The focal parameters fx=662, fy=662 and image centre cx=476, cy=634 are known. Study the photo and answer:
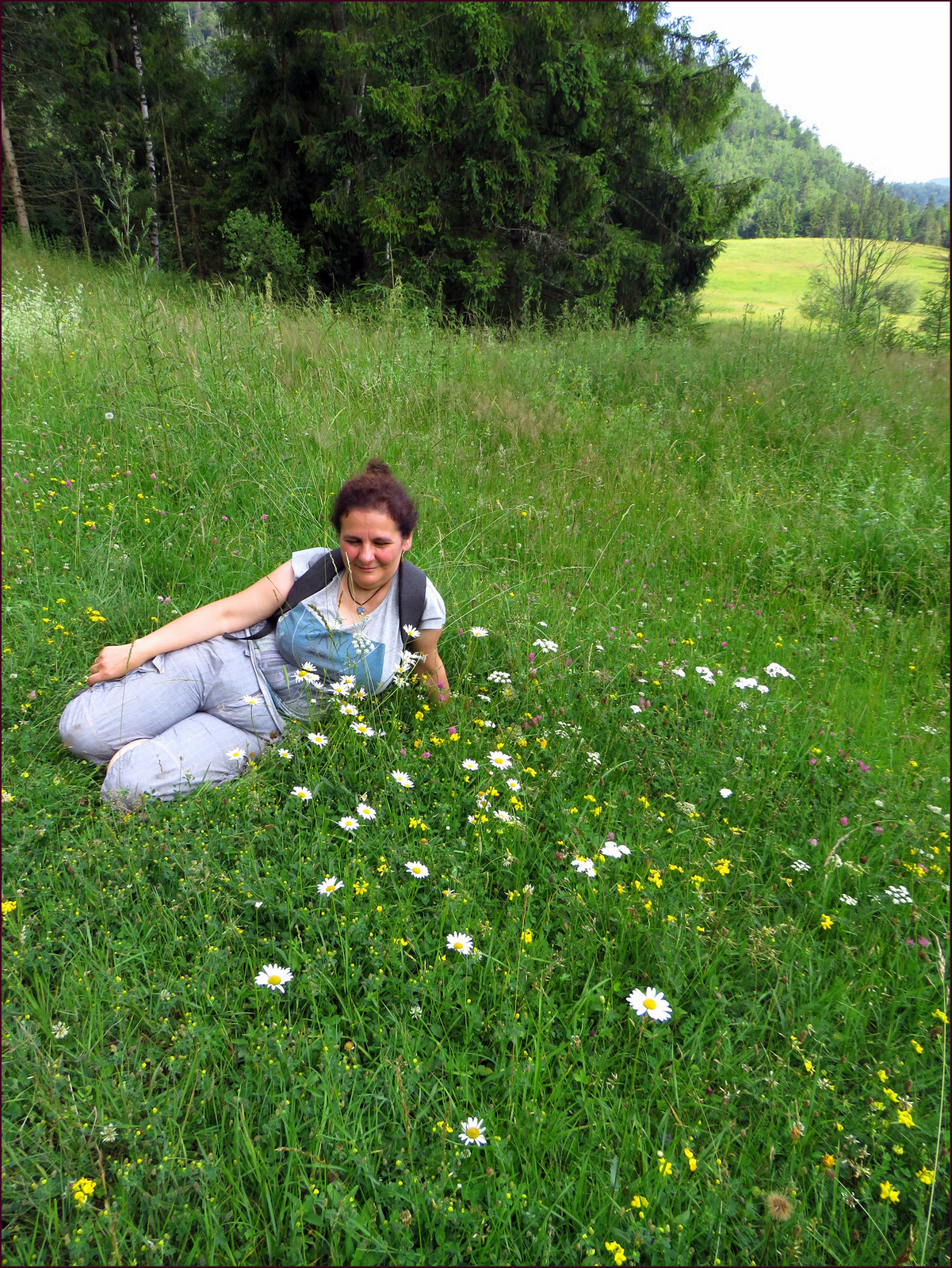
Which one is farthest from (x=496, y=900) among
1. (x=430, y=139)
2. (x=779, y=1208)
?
(x=430, y=139)

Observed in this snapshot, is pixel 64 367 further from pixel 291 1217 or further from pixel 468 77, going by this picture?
pixel 468 77

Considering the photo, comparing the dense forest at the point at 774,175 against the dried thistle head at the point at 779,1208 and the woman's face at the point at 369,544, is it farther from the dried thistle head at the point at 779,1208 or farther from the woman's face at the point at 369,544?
the dried thistle head at the point at 779,1208

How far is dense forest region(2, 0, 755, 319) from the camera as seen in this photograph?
1128 cm

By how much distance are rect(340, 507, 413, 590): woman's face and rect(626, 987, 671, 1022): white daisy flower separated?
1.71 meters

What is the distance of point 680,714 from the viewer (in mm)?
3035

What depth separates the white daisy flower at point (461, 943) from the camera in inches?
73.2

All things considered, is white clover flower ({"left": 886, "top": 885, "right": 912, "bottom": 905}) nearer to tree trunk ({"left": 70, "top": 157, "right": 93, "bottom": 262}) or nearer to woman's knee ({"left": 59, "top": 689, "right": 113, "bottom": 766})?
woman's knee ({"left": 59, "top": 689, "right": 113, "bottom": 766})

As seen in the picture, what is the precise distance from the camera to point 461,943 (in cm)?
188

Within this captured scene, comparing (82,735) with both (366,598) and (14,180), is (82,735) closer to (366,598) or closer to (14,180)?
(366,598)

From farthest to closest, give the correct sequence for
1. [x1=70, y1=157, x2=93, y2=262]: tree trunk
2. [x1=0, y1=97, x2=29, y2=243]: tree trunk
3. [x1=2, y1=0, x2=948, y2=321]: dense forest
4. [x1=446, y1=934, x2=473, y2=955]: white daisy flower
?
[x1=2, y1=0, x2=948, y2=321]: dense forest, [x1=70, y1=157, x2=93, y2=262]: tree trunk, [x1=0, y1=97, x2=29, y2=243]: tree trunk, [x1=446, y1=934, x2=473, y2=955]: white daisy flower

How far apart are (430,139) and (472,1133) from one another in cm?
1422

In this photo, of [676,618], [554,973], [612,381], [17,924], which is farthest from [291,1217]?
[612,381]

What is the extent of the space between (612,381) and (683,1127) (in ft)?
23.5

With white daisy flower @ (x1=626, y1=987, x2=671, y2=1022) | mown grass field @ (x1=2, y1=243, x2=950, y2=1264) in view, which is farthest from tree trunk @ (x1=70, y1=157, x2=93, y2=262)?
white daisy flower @ (x1=626, y1=987, x2=671, y2=1022)
